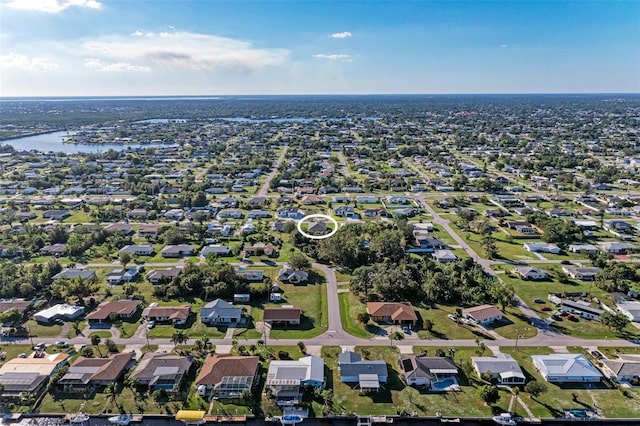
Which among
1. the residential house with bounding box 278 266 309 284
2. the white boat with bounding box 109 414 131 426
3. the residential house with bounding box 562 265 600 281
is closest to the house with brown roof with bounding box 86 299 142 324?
the white boat with bounding box 109 414 131 426

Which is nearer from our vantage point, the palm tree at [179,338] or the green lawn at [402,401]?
the green lawn at [402,401]

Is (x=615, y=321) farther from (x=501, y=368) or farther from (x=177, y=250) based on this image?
(x=177, y=250)

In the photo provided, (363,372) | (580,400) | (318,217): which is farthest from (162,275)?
(580,400)

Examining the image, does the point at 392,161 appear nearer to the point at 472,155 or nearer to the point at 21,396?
the point at 472,155

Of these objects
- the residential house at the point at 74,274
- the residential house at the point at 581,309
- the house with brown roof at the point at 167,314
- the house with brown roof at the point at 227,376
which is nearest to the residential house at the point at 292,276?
the house with brown roof at the point at 167,314

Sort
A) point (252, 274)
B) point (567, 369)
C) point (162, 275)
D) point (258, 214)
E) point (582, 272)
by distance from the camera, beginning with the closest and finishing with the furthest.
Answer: point (567, 369) < point (162, 275) < point (582, 272) < point (252, 274) < point (258, 214)

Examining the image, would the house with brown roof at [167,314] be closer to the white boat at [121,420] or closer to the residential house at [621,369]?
the white boat at [121,420]
